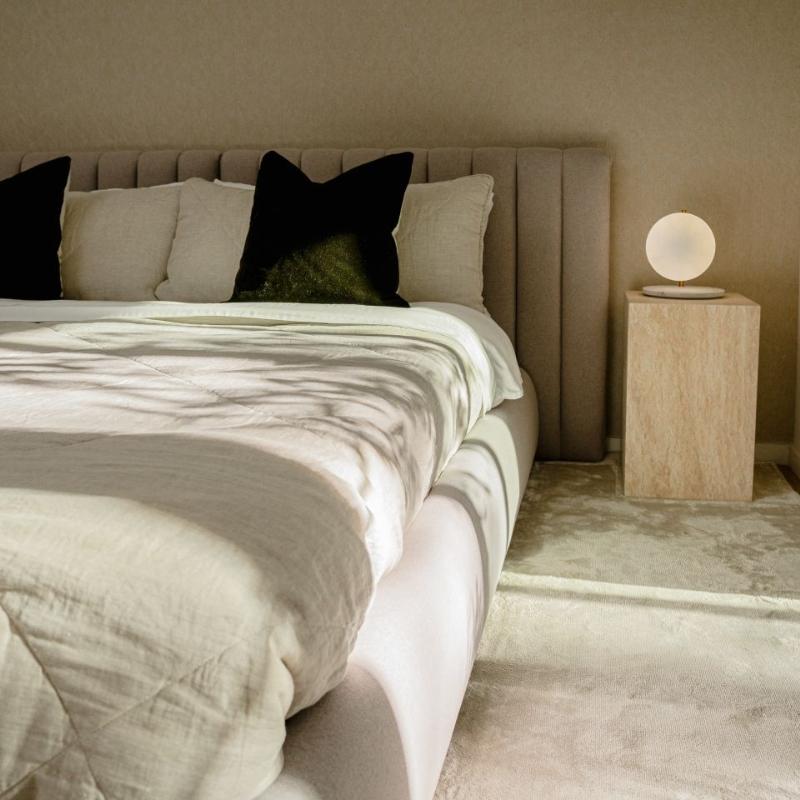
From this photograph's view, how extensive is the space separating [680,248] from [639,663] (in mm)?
1544

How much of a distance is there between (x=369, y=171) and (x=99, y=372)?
135 centimetres

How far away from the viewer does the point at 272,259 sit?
8.82 ft

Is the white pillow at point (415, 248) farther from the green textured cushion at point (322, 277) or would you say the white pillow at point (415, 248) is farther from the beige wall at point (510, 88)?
the beige wall at point (510, 88)

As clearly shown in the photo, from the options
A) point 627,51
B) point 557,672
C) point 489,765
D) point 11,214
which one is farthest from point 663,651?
point 11,214

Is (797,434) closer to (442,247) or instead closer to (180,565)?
(442,247)

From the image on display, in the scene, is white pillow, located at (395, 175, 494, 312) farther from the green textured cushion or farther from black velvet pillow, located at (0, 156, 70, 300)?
black velvet pillow, located at (0, 156, 70, 300)

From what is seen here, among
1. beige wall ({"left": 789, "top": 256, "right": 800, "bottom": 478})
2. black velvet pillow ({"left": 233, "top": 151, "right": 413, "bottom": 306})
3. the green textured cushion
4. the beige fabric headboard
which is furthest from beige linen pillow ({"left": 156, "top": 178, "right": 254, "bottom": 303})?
beige wall ({"left": 789, "top": 256, "right": 800, "bottom": 478})

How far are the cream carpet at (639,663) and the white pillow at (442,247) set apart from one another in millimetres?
743

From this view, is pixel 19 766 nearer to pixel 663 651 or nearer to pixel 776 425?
pixel 663 651

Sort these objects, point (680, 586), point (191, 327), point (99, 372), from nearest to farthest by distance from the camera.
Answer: point (99, 372)
point (680, 586)
point (191, 327)

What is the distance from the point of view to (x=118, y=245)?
3023mm

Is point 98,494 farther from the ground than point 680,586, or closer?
farther from the ground

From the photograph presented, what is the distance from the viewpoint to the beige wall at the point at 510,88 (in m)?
3.11

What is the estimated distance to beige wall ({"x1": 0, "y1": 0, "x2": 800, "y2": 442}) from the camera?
311cm
